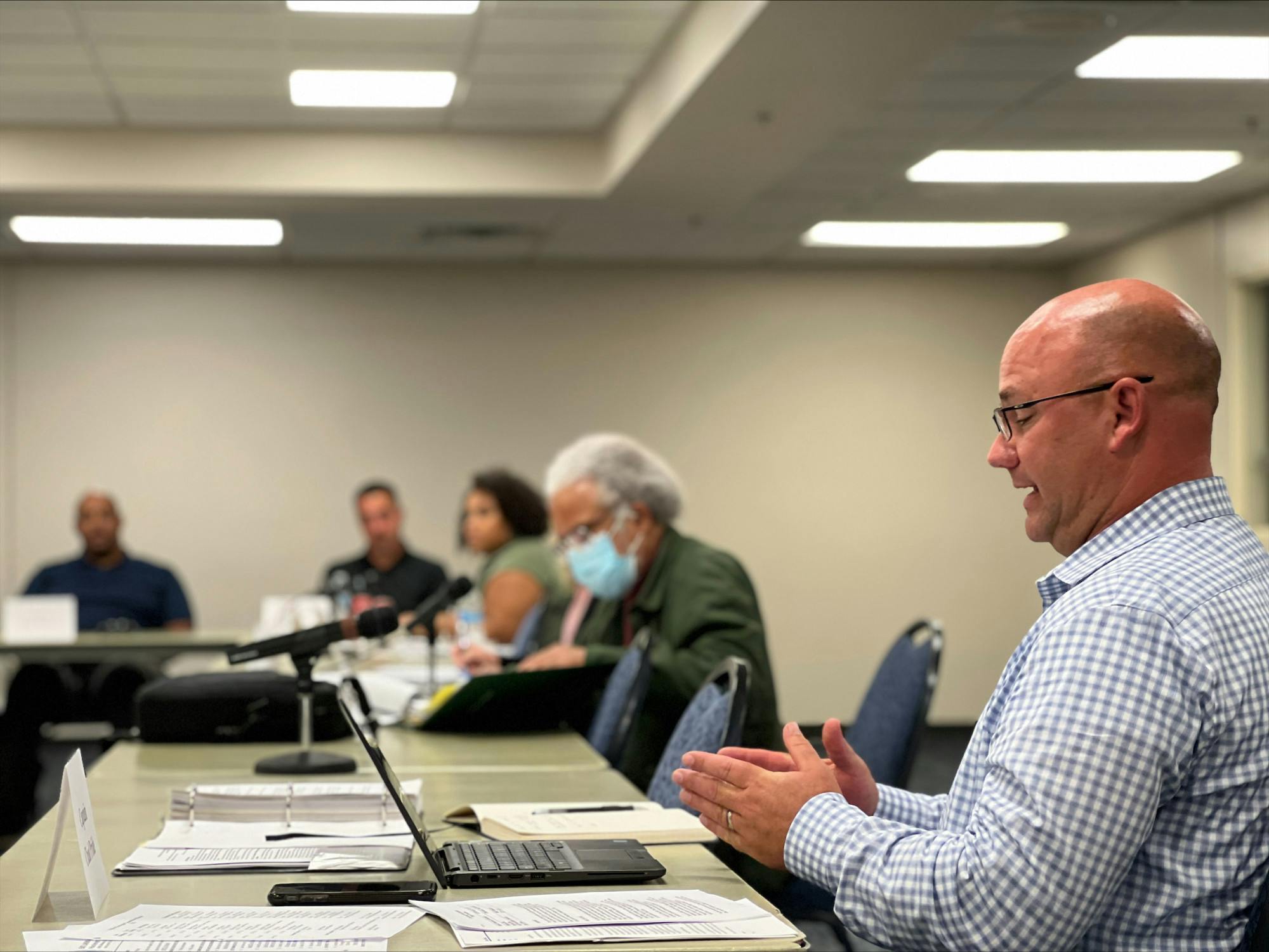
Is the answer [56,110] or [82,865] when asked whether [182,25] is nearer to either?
[56,110]

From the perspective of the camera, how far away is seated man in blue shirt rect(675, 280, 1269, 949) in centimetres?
121

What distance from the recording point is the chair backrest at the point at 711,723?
2.11 m

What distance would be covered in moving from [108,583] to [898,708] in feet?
17.3

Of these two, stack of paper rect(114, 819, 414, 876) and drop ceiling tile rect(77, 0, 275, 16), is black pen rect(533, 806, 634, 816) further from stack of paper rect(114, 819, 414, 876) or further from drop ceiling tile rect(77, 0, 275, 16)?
drop ceiling tile rect(77, 0, 275, 16)

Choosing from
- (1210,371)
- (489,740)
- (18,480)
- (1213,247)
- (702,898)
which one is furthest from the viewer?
(18,480)

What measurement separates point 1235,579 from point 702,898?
2.15 feet

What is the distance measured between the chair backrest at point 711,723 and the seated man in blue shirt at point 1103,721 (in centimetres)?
58

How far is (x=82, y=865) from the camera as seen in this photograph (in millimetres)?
1504

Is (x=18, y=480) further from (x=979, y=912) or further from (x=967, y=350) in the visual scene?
(x=979, y=912)

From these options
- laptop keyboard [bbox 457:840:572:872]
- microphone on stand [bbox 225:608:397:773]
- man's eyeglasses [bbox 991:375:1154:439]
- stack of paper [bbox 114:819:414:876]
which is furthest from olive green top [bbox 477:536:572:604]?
man's eyeglasses [bbox 991:375:1154:439]

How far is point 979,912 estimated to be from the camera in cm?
124

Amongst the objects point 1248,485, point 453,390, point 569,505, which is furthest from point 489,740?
point 453,390

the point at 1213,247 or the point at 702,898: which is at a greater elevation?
the point at 1213,247

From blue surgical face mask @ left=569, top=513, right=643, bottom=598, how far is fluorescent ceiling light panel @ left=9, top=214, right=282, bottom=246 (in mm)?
1905
